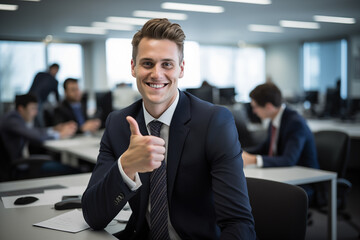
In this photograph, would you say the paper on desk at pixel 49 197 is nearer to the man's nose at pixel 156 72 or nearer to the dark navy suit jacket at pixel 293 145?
the man's nose at pixel 156 72

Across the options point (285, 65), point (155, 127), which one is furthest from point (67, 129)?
point (285, 65)

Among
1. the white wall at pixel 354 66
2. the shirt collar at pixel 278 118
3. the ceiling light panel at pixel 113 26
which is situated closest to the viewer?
the shirt collar at pixel 278 118

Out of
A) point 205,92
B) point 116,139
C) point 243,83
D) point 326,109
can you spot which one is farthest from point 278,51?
point 116,139

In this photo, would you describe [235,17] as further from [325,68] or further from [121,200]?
[121,200]

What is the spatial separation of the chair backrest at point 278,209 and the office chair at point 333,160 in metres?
1.22

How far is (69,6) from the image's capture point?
7.89 metres

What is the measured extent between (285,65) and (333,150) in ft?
41.0

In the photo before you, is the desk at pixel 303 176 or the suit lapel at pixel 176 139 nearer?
the suit lapel at pixel 176 139

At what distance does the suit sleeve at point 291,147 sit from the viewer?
2.63 meters

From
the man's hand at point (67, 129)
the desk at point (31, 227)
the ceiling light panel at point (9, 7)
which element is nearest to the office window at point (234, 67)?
the ceiling light panel at point (9, 7)

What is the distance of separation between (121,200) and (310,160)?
1.87 metres

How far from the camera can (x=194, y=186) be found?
1393 mm

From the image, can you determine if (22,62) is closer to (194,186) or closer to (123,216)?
(123,216)

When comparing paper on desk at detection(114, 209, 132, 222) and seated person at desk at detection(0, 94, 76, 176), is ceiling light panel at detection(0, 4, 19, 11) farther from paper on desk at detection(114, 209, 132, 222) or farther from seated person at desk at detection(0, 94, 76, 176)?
paper on desk at detection(114, 209, 132, 222)
